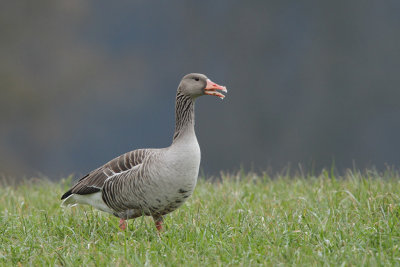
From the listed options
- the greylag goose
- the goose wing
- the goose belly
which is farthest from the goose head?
the goose wing

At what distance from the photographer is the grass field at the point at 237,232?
495cm

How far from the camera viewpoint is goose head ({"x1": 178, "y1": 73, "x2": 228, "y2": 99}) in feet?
20.3

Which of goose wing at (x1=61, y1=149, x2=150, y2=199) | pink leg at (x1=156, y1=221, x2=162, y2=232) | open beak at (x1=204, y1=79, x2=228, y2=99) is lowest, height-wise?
pink leg at (x1=156, y1=221, x2=162, y2=232)

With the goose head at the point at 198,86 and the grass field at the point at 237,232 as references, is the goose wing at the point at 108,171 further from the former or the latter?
the goose head at the point at 198,86

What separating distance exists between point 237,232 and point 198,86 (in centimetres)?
176

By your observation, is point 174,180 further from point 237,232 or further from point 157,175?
point 237,232

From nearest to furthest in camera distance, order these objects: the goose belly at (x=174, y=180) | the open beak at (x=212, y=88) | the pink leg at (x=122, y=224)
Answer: the goose belly at (x=174, y=180) < the open beak at (x=212, y=88) < the pink leg at (x=122, y=224)

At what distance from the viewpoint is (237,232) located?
18.7ft

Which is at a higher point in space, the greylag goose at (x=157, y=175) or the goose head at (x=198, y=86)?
the goose head at (x=198, y=86)

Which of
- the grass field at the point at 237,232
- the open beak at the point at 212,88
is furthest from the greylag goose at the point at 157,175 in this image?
the grass field at the point at 237,232

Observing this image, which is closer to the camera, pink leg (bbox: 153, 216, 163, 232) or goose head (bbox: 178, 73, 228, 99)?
goose head (bbox: 178, 73, 228, 99)


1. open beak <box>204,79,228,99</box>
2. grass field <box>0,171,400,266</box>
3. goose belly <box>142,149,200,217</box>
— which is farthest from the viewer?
open beak <box>204,79,228,99</box>

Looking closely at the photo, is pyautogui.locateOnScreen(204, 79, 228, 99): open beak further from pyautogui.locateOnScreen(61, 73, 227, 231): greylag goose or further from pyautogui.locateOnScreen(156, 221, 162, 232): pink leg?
pyautogui.locateOnScreen(156, 221, 162, 232): pink leg

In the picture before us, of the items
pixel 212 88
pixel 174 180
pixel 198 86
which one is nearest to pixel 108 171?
pixel 174 180
